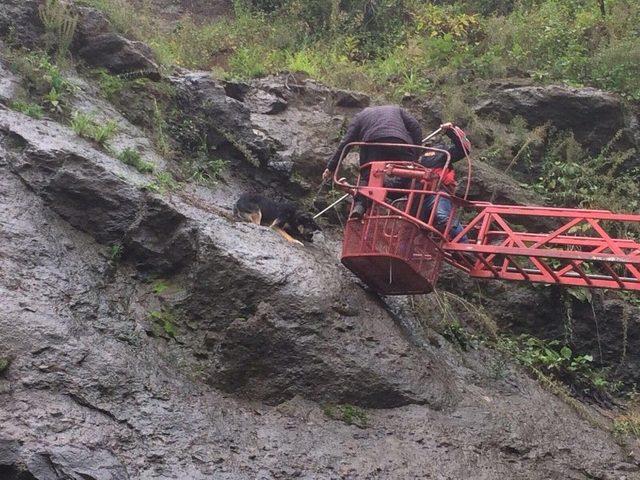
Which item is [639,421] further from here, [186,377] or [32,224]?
[32,224]

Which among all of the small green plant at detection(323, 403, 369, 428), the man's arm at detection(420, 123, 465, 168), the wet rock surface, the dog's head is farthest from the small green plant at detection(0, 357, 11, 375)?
the man's arm at detection(420, 123, 465, 168)

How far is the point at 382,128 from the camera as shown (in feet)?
27.7

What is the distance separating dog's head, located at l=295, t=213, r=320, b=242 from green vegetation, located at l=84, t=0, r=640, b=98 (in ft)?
14.3

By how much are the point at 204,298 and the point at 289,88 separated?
5.98 metres

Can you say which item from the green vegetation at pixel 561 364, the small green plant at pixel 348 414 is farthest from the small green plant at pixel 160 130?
the green vegetation at pixel 561 364

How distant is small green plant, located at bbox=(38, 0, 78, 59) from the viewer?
11047 millimetres

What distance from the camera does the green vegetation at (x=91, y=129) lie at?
9000 mm

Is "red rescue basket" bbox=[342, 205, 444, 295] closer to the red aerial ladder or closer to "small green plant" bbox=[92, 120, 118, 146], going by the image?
the red aerial ladder

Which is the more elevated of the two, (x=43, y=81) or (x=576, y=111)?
(x=576, y=111)

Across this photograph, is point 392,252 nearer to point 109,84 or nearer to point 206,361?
point 206,361

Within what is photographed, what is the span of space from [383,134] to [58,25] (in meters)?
5.53

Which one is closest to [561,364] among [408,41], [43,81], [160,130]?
[160,130]

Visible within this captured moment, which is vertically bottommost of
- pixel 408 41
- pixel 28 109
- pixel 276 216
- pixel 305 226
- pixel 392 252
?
pixel 305 226

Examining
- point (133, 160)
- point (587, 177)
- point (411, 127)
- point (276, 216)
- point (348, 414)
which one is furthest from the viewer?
point (587, 177)
